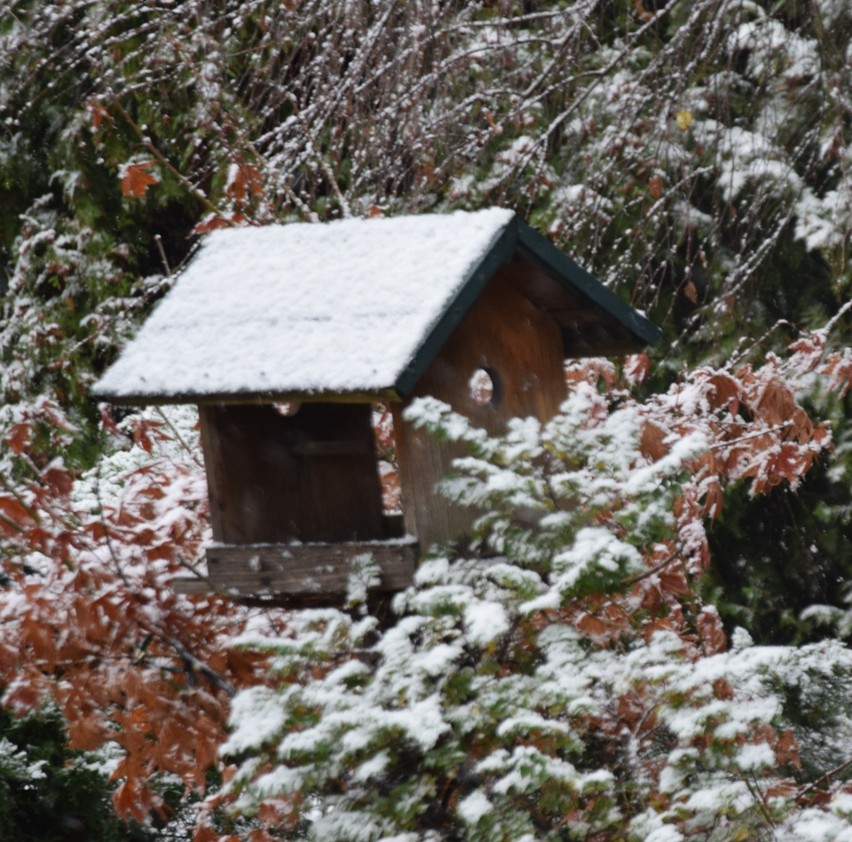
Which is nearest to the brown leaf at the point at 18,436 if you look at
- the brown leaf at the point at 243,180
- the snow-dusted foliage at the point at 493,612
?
the snow-dusted foliage at the point at 493,612

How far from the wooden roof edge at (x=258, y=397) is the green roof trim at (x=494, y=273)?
6cm

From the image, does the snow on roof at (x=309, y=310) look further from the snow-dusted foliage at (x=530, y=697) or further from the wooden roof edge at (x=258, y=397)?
the snow-dusted foliage at (x=530, y=697)

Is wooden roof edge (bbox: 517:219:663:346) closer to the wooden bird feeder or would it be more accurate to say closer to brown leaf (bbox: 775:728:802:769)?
the wooden bird feeder

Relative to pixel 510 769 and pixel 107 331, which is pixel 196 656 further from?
pixel 107 331

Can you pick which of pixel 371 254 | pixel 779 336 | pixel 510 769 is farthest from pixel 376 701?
pixel 779 336

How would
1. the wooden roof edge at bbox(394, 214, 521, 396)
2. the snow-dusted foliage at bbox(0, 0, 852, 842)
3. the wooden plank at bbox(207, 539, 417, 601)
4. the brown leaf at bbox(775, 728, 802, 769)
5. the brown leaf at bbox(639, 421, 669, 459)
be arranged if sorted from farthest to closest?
the brown leaf at bbox(775, 728, 802, 769)
the brown leaf at bbox(639, 421, 669, 459)
the wooden plank at bbox(207, 539, 417, 601)
the wooden roof edge at bbox(394, 214, 521, 396)
the snow-dusted foliage at bbox(0, 0, 852, 842)

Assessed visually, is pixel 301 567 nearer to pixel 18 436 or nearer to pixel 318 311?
pixel 318 311

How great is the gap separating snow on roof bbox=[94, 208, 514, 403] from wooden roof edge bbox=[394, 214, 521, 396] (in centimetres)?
1

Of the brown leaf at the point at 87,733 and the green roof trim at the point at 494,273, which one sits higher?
the green roof trim at the point at 494,273

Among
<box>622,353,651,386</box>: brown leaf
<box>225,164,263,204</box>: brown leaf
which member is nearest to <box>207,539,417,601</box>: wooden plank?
<box>622,353,651,386</box>: brown leaf

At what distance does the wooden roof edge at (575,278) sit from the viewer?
2758mm

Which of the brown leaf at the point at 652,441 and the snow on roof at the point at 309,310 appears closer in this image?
the snow on roof at the point at 309,310

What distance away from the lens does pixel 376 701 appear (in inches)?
94.1

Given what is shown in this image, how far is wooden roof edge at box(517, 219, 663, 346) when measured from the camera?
9.05 ft
